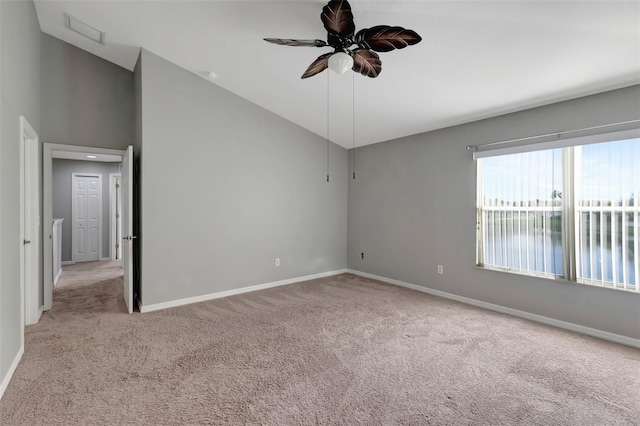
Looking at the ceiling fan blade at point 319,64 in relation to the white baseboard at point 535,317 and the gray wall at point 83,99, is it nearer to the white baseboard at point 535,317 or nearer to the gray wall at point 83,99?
the gray wall at point 83,99

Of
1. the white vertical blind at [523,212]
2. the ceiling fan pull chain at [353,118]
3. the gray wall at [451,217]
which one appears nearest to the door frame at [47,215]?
the ceiling fan pull chain at [353,118]

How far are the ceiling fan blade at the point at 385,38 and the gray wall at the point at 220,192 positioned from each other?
8.85ft

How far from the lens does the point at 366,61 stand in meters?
2.44

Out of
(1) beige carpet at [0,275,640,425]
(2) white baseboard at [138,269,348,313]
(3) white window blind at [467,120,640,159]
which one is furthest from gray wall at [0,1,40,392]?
(3) white window blind at [467,120,640,159]

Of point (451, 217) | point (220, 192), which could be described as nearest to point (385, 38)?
point (451, 217)

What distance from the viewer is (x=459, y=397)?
6.81 feet

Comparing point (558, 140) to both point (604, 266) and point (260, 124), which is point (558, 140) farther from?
point (260, 124)

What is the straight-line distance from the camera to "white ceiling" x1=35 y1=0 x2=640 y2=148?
2.35 meters

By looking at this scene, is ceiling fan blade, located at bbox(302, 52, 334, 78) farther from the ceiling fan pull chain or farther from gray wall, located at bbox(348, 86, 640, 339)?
gray wall, located at bbox(348, 86, 640, 339)

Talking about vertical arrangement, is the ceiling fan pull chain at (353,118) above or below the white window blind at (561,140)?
above

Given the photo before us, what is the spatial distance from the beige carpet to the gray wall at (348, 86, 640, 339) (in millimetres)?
353

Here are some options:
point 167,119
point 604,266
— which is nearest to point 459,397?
point 604,266

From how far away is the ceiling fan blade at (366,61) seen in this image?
2338 mm

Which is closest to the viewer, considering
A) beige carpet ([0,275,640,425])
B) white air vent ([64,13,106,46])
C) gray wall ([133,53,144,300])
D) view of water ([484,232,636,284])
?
beige carpet ([0,275,640,425])
